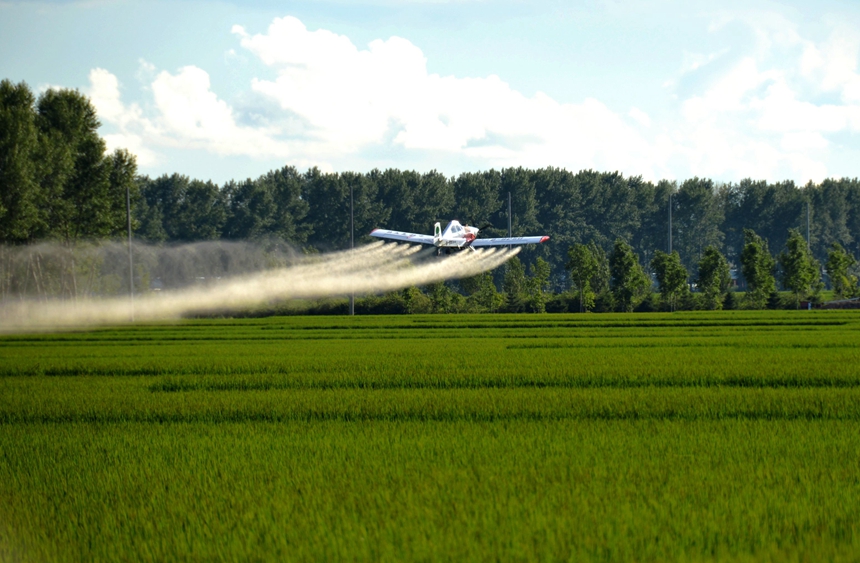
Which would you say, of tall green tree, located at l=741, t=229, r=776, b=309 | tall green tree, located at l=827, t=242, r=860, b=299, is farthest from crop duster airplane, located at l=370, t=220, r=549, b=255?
tall green tree, located at l=827, t=242, r=860, b=299

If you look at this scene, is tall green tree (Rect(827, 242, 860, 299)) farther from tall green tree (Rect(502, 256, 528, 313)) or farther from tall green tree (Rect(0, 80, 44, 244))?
tall green tree (Rect(0, 80, 44, 244))

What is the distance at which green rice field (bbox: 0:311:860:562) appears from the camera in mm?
7117

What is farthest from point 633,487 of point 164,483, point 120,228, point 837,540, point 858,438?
point 120,228

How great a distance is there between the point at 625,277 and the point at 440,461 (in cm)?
5521

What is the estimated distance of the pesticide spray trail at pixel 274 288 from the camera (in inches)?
2262

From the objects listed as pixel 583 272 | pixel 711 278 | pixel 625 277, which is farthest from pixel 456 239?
pixel 711 278

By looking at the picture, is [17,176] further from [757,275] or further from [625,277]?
[757,275]

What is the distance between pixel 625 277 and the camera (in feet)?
208

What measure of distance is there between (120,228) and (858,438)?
66132 mm

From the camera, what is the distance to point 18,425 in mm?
14297

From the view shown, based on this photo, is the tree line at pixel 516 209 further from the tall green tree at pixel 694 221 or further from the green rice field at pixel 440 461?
the green rice field at pixel 440 461

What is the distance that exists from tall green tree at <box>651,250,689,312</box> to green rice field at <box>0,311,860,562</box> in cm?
4092

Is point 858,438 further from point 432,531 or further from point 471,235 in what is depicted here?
point 471,235

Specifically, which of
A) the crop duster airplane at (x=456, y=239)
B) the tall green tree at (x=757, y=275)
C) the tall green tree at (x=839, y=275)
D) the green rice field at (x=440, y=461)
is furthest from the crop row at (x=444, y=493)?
the tall green tree at (x=839, y=275)
